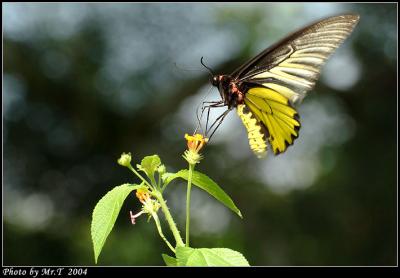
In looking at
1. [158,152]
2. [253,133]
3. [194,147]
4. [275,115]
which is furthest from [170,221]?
[158,152]

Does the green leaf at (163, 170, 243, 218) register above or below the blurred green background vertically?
below

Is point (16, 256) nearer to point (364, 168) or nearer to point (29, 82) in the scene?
point (29, 82)

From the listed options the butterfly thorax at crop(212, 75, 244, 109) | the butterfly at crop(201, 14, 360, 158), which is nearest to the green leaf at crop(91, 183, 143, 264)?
the butterfly at crop(201, 14, 360, 158)

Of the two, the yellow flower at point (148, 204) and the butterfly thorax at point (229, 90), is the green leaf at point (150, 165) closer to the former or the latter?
the yellow flower at point (148, 204)

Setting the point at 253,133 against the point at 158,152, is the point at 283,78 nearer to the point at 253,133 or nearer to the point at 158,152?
the point at 253,133

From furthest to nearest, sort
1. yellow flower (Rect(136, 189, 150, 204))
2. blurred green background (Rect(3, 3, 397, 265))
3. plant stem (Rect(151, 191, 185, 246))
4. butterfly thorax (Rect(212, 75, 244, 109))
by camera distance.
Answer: blurred green background (Rect(3, 3, 397, 265))
butterfly thorax (Rect(212, 75, 244, 109))
yellow flower (Rect(136, 189, 150, 204))
plant stem (Rect(151, 191, 185, 246))

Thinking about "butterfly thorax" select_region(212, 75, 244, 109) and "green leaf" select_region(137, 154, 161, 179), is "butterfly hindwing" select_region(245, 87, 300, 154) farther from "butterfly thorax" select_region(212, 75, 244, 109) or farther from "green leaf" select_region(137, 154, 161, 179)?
"green leaf" select_region(137, 154, 161, 179)
